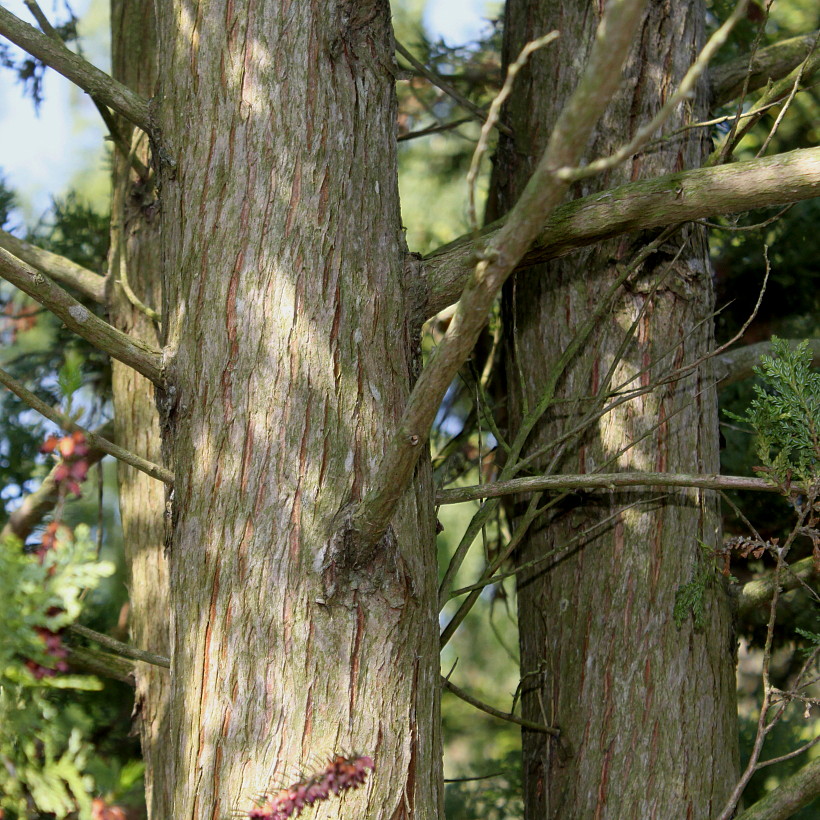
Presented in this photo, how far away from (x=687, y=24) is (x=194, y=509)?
204cm

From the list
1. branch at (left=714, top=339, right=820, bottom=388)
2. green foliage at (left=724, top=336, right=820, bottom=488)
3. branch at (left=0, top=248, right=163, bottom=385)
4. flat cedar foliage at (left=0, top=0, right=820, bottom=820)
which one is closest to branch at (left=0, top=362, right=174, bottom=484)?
flat cedar foliage at (left=0, top=0, right=820, bottom=820)

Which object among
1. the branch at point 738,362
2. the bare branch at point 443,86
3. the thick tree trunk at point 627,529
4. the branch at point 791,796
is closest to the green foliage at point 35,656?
the thick tree trunk at point 627,529

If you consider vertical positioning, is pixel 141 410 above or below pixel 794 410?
above

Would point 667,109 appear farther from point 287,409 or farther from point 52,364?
point 52,364

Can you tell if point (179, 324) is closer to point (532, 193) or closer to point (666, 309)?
point (532, 193)

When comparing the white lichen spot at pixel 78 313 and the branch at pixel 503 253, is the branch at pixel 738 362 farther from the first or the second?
the white lichen spot at pixel 78 313

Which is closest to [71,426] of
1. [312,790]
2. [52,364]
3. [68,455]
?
[68,455]

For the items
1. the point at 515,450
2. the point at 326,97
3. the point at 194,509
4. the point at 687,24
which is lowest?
the point at 194,509

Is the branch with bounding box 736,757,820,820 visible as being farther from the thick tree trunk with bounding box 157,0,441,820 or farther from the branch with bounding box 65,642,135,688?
the branch with bounding box 65,642,135,688

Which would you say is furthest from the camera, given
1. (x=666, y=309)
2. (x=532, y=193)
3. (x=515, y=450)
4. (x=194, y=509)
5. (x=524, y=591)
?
(x=524, y=591)

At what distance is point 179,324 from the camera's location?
188 cm

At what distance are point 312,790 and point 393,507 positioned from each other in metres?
0.52

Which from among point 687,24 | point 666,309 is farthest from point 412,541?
point 687,24

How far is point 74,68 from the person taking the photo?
6.39 feet
